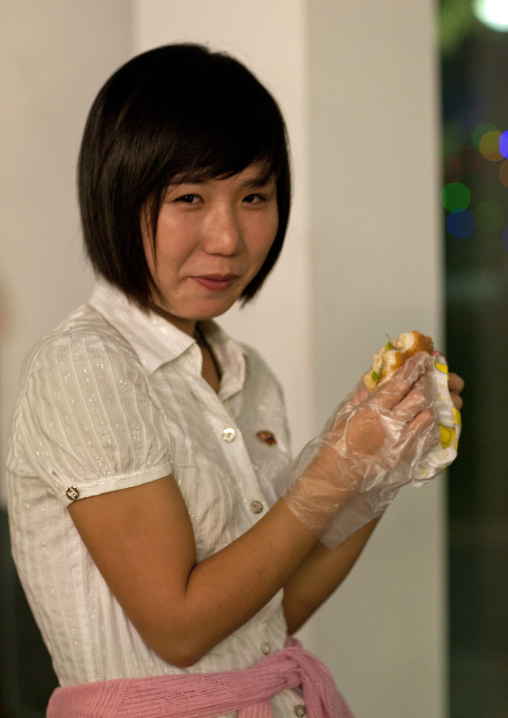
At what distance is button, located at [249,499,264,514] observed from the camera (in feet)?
3.25

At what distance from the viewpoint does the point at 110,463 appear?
0.82 m

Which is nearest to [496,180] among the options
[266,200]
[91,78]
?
[91,78]

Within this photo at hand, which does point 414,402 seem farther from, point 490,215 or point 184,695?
point 490,215

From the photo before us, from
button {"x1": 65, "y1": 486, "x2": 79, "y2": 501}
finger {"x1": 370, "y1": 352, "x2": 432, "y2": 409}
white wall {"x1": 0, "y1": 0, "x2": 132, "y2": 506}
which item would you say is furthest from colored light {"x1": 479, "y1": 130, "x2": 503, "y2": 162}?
button {"x1": 65, "y1": 486, "x2": 79, "y2": 501}

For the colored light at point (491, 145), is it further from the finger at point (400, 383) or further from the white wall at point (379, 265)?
the finger at point (400, 383)

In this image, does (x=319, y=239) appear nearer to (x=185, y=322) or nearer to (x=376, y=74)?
(x=376, y=74)

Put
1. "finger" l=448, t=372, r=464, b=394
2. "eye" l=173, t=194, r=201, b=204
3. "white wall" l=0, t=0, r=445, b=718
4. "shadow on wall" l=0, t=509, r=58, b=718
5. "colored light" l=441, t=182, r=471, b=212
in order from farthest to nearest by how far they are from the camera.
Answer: "colored light" l=441, t=182, r=471, b=212 < "shadow on wall" l=0, t=509, r=58, b=718 < "white wall" l=0, t=0, r=445, b=718 < "finger" l=448, t=372, r=464, b=394 < "eye" l=173, t=194, r=201, b=204

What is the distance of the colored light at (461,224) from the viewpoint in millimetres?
2021

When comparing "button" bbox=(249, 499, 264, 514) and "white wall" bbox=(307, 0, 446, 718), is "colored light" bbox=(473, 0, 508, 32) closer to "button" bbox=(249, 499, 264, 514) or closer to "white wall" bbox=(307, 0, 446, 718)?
"white wall" bbox=(307, 0, 446, 718)

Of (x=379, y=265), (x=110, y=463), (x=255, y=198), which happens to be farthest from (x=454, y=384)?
(x=379, y=265)

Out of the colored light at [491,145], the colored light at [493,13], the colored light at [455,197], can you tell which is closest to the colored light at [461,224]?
the colored light at [455,197]

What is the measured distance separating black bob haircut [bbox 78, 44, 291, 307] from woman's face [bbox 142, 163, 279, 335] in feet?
0.05

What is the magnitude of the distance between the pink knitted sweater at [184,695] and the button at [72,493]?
225mm

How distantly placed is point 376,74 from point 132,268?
3.08ft
